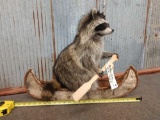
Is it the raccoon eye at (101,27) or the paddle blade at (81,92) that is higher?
the raccoon eye at (101,27)

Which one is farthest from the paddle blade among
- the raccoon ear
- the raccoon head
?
the raccoon ear

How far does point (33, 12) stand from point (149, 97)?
1.14 m

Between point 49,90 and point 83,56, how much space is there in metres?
0.35

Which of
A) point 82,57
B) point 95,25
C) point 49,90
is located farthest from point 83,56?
point 49,90

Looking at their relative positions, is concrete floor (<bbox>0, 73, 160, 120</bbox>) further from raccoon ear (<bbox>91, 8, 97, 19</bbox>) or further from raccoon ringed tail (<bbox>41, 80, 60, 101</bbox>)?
raccoon ear (<bbox>91, 8, 97, 19</bbox>)

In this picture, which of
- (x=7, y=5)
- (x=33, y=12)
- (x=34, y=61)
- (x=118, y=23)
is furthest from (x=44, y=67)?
(x=118, y=23)

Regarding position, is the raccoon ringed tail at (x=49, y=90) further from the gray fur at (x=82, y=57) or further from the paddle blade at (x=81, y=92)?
the paddle blade at (x=81, y=92)

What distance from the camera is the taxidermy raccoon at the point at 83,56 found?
1.37m

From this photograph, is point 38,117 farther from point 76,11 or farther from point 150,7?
point 150,7

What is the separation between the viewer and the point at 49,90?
149cm

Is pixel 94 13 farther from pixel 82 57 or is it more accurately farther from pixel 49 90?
pixel 49 90

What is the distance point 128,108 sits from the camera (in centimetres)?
141

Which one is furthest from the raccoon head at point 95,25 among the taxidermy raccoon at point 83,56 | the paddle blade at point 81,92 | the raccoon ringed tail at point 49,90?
the raccoon ringed tail at point 49,90

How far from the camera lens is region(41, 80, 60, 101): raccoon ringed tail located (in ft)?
4.83
